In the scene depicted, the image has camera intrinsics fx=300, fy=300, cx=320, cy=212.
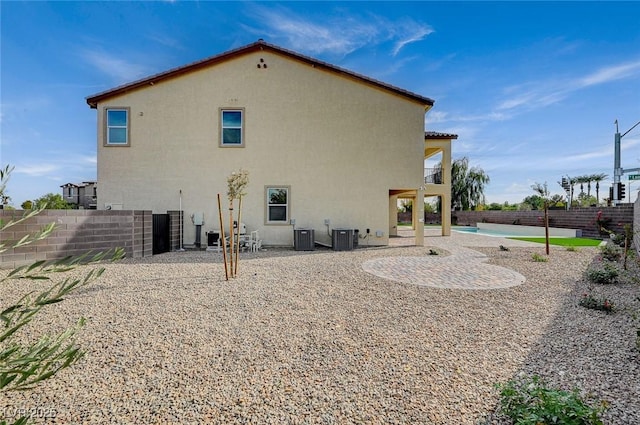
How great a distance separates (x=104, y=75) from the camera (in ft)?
48.6

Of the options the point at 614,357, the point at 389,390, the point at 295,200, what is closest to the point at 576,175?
the point at 295,200

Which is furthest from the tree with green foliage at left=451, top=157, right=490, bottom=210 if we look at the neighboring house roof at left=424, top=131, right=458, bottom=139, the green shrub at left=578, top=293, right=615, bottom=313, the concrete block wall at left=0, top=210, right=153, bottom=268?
the concrete block wall at left=0, top=210, right=153, bottom=268

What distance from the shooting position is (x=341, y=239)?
13023 mm

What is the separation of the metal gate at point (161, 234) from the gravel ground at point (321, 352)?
181 inches

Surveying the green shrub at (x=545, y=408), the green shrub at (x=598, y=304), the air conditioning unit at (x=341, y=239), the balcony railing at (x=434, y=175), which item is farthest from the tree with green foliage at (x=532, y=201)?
the green shrub at (x=545, y=408)

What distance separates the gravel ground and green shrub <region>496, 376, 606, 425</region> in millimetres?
226

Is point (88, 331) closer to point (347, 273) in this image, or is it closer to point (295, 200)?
point (347, 273)

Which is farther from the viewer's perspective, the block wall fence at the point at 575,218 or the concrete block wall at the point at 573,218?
the concrete block wall at the point at 573,218

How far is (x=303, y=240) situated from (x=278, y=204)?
212 centimetres

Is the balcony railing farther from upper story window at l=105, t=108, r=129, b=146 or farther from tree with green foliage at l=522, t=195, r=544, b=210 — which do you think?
tree with green foliage at l=522, t=195, r=544, b=210

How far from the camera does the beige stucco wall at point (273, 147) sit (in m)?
13.5

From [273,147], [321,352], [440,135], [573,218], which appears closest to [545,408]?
[321,352]

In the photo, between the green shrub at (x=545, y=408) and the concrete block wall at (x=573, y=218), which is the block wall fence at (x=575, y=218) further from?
the green shrub at (x=545, y=408)

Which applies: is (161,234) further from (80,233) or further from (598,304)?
A: (598,304)
